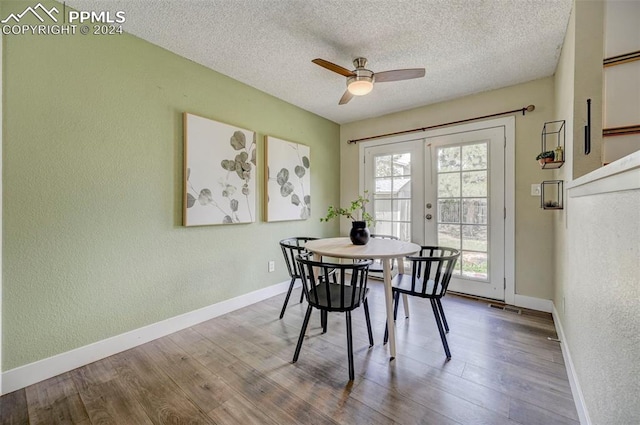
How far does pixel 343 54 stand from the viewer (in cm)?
228

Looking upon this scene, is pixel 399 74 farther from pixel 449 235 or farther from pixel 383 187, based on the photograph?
pixel 449 235

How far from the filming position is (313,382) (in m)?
1.65

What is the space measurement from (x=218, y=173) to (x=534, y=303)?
3.46 metres

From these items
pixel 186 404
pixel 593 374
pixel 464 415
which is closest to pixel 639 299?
pixel 593 374

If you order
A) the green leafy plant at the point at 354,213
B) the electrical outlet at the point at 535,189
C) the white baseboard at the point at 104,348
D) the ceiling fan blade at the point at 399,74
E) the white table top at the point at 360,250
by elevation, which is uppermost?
the ceiling fan blade at the point at 399,74

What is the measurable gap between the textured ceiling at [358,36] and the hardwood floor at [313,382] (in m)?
2.39

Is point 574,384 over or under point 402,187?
under

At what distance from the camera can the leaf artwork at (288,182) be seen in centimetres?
312

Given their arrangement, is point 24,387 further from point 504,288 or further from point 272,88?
point 504,288

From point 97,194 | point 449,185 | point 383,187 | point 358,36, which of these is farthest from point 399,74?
point 97,194

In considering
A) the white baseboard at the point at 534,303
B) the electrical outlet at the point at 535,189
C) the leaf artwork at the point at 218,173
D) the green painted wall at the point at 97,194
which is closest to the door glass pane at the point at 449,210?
the electrical outlet at the point at 535,189

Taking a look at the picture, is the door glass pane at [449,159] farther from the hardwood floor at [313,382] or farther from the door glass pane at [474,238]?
the hardwood floor at [313,382]

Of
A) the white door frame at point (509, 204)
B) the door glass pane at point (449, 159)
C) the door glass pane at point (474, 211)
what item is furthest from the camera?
the door glass pane at point (449, 159)

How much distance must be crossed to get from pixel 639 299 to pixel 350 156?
3688mm
